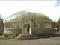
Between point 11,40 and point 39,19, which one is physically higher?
point 39,19

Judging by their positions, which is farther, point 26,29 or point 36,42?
point 26,29

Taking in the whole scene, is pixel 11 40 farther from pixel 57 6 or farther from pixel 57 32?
pixel 57 6

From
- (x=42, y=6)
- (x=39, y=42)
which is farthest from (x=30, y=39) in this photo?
(x=42, y=6)

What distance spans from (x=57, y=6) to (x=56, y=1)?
14cm

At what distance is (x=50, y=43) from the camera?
4480 millimetres

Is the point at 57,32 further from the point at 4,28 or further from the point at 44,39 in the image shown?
the point at 4,28

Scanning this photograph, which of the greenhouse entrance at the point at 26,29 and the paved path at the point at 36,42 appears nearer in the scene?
the paved path at the point at 36,42

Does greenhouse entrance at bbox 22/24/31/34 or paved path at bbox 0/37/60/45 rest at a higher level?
greenhouse entrance at bbox 22/24/31/34

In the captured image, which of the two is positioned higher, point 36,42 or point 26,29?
point 26,29

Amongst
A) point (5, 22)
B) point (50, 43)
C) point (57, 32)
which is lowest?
point (50, 43)

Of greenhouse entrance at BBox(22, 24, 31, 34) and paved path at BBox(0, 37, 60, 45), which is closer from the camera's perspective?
paved path at BBox(0, 37, 60, 45)

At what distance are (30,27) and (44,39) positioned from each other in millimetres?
511

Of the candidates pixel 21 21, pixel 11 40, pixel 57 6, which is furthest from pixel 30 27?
pixel 57 6

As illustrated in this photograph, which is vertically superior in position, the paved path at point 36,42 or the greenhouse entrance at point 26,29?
the greenhouse entrance at point 26,29
